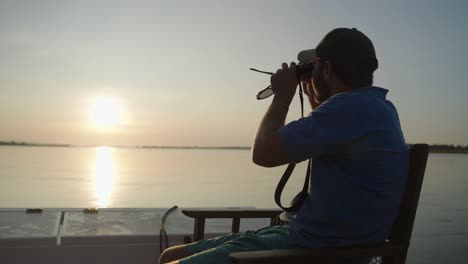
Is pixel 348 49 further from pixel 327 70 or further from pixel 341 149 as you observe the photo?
pixel 341 149

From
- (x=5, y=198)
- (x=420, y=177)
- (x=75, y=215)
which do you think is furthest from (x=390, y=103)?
(x=5, y=198)

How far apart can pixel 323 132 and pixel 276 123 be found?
0.23 metres

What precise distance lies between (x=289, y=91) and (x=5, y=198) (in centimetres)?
1298

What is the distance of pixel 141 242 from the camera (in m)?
3.44

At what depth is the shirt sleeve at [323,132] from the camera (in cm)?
185

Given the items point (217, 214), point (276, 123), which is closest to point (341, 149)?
point (276, 123)

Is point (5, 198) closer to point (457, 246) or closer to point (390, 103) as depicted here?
point (457, 246)

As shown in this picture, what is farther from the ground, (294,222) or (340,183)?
(340,183)

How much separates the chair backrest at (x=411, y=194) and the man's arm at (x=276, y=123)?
1.97ft

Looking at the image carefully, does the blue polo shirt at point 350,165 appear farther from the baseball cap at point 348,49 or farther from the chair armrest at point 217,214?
the chair armrest at point 217,214

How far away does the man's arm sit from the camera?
1.89 metres

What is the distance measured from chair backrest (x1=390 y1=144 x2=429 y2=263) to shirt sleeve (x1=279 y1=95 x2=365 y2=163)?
13.9 inches

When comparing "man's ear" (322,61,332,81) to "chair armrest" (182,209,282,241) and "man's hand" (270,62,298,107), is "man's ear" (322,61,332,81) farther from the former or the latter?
"chair armrest" (182,209,282,241)

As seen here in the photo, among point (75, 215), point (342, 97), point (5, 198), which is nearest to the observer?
point (342, 97)
